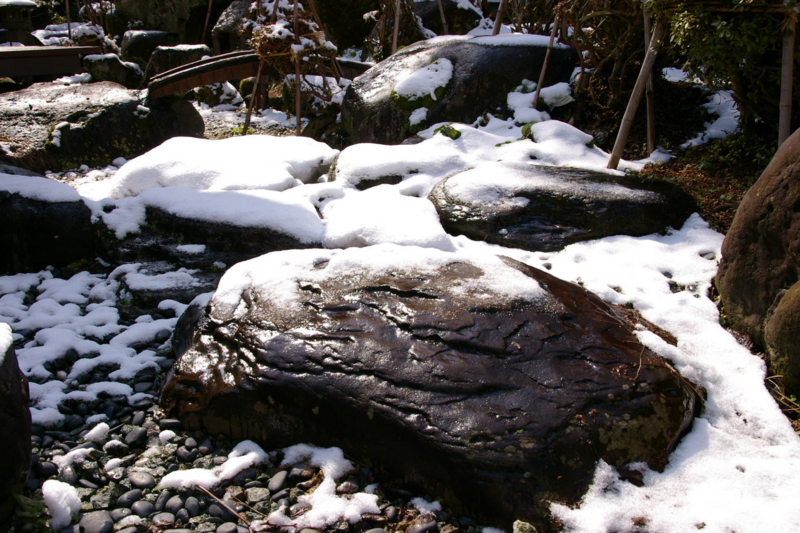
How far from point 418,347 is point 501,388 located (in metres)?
0.41

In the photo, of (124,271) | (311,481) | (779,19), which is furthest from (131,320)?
(779,19)

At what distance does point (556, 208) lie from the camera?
3.95m

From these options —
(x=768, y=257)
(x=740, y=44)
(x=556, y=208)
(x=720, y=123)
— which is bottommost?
(x=556, y=208)

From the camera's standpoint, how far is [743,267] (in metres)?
2.90

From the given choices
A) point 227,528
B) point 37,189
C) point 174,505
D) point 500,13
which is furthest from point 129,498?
point 500,13

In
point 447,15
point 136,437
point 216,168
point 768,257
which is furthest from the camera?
point 447,15

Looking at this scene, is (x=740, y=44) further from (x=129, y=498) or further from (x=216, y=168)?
(x=129, y=498)

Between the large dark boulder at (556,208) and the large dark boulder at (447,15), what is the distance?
23.8 feet

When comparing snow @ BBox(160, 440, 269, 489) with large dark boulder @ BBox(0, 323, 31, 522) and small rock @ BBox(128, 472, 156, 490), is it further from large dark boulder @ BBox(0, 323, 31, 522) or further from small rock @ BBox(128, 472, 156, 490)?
large dark boulder @ BBox(0, 323, 31, 522)

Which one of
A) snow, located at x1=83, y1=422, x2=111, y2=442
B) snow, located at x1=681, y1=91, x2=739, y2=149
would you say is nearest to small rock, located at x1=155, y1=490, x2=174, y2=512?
snow, located at x1=83, y1=422, x2=111, y2=442

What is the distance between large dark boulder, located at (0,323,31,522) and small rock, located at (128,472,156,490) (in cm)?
39

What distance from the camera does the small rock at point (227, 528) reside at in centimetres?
200

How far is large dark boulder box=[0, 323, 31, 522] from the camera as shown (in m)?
1.89

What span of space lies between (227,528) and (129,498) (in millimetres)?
458
